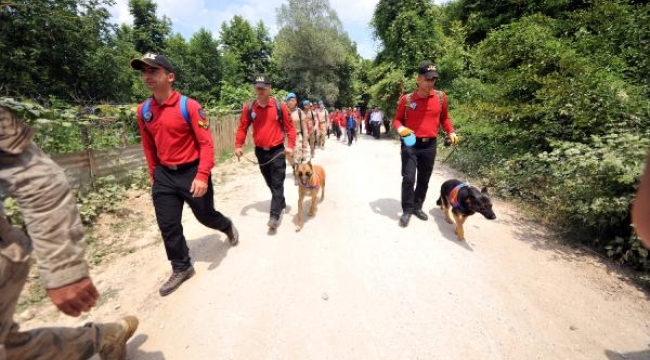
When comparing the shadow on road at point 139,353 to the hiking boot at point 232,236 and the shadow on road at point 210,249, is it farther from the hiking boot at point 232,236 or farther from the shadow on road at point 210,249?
the hiking boot at point 232,236

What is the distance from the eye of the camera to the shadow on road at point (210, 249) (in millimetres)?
3939

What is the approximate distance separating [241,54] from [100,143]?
38.5m

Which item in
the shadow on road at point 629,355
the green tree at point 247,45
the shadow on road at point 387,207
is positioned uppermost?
the green tree at point 247,45

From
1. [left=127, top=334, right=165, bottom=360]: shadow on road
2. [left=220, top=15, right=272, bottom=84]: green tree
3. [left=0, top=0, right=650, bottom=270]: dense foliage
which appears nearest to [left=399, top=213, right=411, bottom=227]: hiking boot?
[left=0, top=0, right=650, bottom=270]: dense foliage

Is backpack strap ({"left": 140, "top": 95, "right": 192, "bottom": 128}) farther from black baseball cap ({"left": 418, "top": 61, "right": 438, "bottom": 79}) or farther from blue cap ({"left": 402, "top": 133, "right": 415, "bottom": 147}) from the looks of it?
black baseball cap ({"left": 418, "top": 61, "right": 438, "bottom": 79})

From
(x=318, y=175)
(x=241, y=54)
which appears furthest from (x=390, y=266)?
(x=241, y=54)

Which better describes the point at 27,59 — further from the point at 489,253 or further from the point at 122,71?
the point at 489,253

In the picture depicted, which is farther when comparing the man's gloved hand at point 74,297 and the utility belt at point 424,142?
the utility belt at point 424,142

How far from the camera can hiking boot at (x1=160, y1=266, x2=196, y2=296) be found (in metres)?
3.25

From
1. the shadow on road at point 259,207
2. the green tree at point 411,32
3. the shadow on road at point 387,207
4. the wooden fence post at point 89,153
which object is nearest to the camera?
the shadow on road at point 387,207

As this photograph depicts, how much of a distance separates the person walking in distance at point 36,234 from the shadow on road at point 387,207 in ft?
13.7

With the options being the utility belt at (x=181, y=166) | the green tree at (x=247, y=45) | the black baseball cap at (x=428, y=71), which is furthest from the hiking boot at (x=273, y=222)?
the green tree at (x=247, y=45)

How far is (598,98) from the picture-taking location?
16.8 ft

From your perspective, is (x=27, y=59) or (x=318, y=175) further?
(x=27, y=59)
